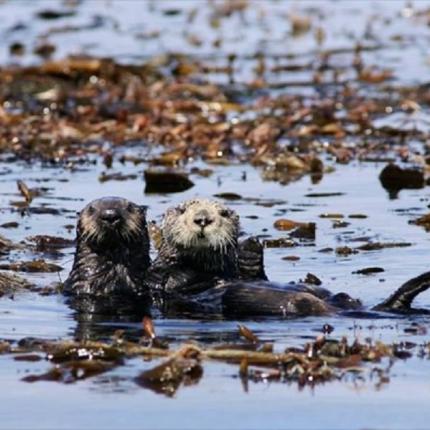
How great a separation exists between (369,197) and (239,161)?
170 centimetres

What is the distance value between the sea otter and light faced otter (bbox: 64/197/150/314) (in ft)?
0.41

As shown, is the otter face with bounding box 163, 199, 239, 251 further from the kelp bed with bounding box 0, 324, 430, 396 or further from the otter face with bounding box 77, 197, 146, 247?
the kelp bed with bounding box 0, 324, 430, 396

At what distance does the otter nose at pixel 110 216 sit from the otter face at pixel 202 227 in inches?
14.9

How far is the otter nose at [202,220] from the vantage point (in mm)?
8383

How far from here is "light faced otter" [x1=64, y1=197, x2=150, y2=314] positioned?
327 inches

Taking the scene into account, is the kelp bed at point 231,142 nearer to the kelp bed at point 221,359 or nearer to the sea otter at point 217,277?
the kelp bed at point 221,359

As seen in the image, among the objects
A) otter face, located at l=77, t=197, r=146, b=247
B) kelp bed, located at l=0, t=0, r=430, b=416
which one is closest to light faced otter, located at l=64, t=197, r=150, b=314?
otter face, located at l=77, t=197, r=146, b=247

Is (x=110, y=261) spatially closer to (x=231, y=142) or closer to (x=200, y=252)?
(x=200, y=252)

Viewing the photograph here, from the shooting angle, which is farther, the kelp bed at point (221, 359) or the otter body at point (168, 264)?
the otter body at point (168, 264)

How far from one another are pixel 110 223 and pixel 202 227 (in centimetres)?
48

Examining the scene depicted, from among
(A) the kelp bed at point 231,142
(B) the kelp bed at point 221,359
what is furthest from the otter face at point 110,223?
(B) the kelp bed at point 221,359

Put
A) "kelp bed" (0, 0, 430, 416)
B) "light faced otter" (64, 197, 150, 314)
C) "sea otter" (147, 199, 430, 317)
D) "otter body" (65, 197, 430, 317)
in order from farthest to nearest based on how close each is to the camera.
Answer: "light faced otter" (64, 197, 150, 314) < "otter body" (65, 197, 430, 317) < "sea otter" (147, 199, 430, 317) < "kelp bed" (0, 0, 430, 416)

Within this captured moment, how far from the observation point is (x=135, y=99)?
16.0m

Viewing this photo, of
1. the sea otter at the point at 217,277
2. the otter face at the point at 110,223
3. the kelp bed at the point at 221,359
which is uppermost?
the otter face at the point at 110,223
